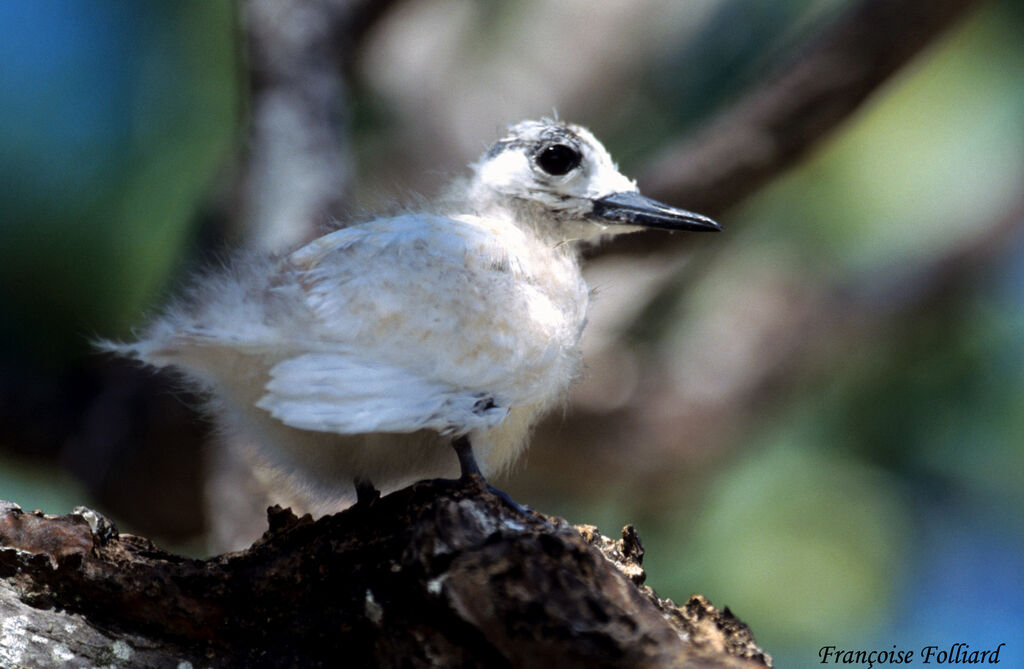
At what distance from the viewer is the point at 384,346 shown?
1454mm

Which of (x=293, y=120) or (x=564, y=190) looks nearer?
(x=564, y=190)

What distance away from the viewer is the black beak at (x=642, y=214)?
192 centimetres

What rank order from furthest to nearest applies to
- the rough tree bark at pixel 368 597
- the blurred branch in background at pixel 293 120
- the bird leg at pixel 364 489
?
the blurred branch in background at pixel 293 120, the bird leg at pixel 364 489, the rough tree bark at pixel 368 597

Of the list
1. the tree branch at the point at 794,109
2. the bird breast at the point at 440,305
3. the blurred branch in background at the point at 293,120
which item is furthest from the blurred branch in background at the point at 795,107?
the bird breast at the point at 440,305

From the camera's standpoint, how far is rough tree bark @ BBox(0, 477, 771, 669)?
1.23 m

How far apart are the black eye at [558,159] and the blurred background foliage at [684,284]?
4.50 feet

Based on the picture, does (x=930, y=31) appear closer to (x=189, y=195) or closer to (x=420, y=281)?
(x=420, y=281)

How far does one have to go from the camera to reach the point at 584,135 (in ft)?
6.59

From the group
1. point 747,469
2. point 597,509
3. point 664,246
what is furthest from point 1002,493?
point 664,246

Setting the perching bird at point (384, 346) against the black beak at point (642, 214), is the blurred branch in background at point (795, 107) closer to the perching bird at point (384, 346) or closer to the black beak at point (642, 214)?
the black beak at point (642, 214)

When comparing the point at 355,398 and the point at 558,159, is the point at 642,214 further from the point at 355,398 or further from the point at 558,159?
the point at 355,398

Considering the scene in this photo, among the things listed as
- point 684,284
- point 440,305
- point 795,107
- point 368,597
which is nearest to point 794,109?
point 795,107

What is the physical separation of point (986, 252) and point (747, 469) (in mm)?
1389

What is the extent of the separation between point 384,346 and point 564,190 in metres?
0.67
